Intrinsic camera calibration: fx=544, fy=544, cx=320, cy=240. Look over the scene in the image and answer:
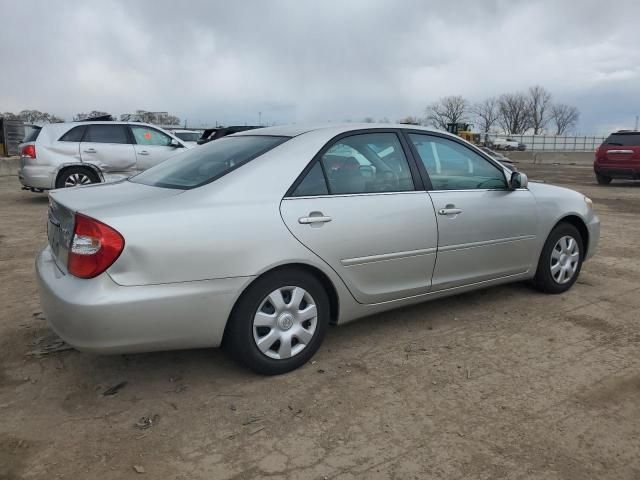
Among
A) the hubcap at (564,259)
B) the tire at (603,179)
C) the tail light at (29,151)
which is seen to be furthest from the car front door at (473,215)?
the tire at (603,179)

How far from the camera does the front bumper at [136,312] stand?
271cm

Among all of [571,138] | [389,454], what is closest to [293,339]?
[389,454]

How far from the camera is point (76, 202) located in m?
3.10

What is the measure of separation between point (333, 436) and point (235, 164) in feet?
5.50

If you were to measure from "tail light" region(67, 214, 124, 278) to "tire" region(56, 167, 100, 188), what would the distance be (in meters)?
7.92

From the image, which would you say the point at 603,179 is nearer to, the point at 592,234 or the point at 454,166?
the point at 592,234

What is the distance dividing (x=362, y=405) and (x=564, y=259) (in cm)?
281

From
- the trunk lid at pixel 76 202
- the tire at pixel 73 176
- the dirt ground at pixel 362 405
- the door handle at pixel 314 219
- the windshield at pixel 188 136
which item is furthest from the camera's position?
the windshield at pixel 188 136

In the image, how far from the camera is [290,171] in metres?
3.31

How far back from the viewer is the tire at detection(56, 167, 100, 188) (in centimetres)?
1009

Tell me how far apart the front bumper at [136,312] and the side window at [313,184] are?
660 mm

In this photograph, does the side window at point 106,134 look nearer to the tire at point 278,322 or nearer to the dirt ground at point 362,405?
the dirt ground at point 362,405

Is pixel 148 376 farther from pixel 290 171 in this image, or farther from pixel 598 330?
pixel 598 330

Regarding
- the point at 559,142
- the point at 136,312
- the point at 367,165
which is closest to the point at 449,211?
the point at 367,165
